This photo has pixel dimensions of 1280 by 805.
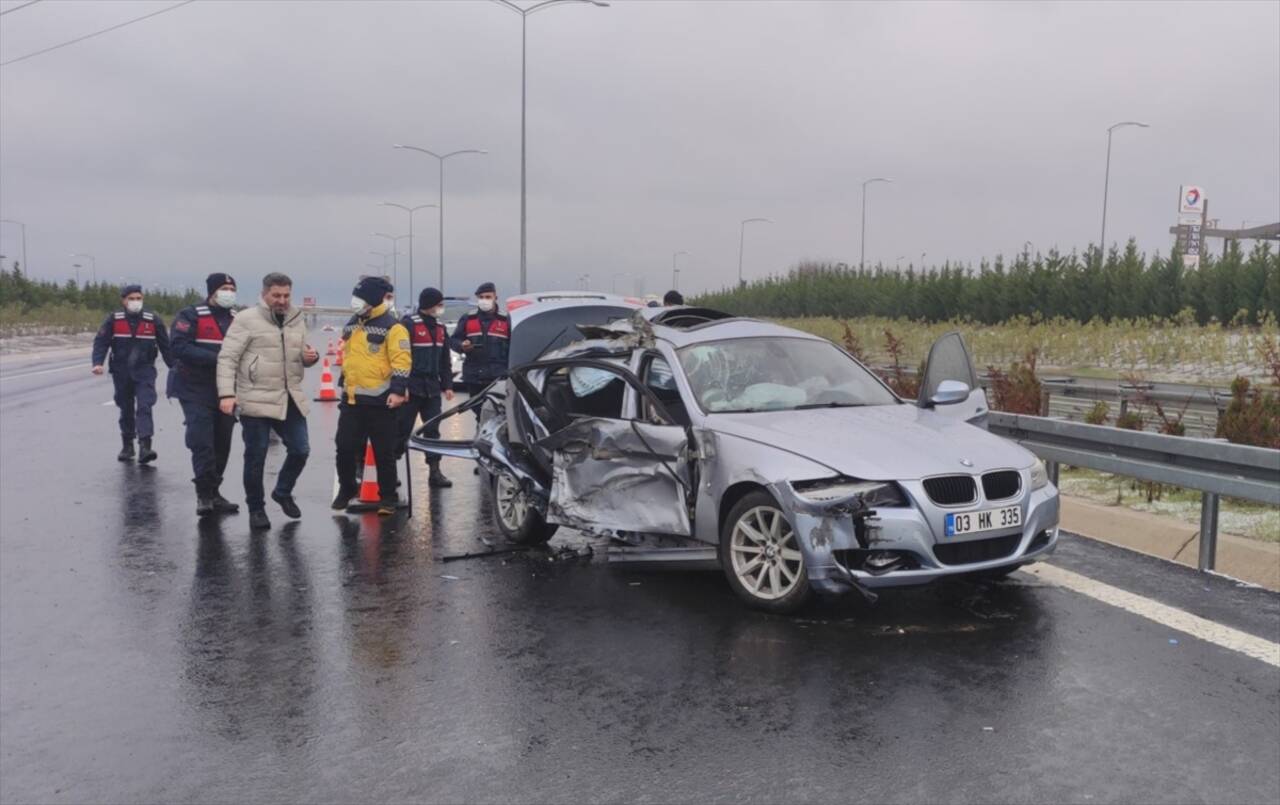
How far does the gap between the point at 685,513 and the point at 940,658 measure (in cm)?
183

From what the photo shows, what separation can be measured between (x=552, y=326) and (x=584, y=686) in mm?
7165

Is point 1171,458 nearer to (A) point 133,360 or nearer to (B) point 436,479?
(B) point 436,479

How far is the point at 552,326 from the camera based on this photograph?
12242mm

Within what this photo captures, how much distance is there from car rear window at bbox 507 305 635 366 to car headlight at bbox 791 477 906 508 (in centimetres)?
593

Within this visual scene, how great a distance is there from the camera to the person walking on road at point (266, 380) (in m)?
9.48

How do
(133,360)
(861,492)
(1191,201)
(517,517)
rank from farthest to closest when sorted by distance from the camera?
1. (1191,201)
2. (133,360)
3. (517,517)
4. (861,492)

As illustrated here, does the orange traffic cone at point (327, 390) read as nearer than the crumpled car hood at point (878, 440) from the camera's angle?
No

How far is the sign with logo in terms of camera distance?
5984 centimetres

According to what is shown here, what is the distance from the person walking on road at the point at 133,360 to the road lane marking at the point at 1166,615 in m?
9.80

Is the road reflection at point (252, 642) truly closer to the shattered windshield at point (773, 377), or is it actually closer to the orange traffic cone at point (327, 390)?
the shattered windshield at point (773, 377)

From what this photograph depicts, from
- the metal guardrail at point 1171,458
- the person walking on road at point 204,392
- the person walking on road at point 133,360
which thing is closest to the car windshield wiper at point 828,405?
the metal guardrail at point 1171,458

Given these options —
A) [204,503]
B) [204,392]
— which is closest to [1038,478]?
[204,503]

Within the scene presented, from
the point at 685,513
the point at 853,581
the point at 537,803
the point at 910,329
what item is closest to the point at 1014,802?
the point at 537,803

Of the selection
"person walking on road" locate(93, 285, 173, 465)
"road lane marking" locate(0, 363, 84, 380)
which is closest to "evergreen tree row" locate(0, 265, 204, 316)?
"road lane marking" locate(0, 363, 84, 380)
